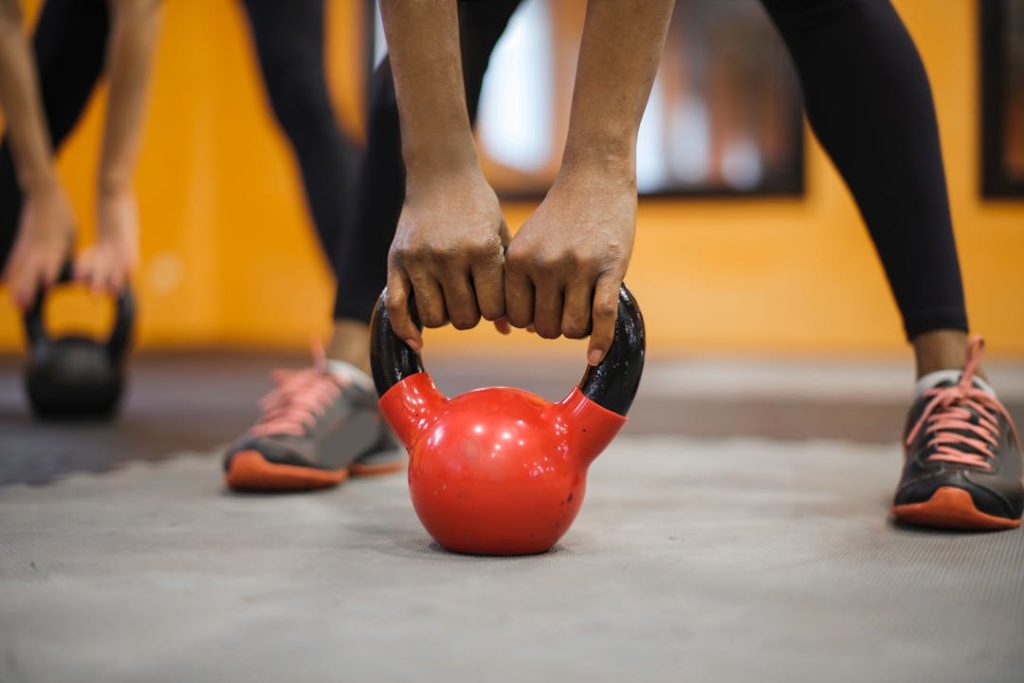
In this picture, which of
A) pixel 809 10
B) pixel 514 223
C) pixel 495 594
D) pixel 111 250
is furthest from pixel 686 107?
pixel 495 594

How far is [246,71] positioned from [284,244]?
99cm

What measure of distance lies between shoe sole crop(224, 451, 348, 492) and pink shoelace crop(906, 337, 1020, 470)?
2.51ft

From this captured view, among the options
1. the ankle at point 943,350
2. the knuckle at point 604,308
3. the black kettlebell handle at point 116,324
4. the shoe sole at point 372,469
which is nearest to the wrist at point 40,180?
the black kettlebell handle at point 116,324

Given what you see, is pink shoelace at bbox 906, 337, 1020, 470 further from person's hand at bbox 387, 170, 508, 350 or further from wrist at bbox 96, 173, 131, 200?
wrist at bbox 96, 173, 131, 200

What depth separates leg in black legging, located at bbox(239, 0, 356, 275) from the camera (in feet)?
6.43

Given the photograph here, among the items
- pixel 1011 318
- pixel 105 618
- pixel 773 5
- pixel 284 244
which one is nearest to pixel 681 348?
pixel 1011 318

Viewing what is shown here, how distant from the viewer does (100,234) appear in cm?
221

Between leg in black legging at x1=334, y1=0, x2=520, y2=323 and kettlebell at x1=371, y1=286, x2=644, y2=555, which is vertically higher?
leg in black legging at x1=334, y1=0, x2=520, y2=323

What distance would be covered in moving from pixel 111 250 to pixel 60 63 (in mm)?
461

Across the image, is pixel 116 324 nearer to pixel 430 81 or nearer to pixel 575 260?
pixel 430 81

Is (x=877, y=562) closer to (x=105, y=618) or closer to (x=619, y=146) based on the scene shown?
(x=619, y=146)

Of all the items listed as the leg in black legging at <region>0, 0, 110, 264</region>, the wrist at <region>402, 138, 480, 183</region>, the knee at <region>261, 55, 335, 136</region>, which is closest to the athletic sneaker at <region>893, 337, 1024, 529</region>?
the wrist at <region>402, 138, 480, 183</region>

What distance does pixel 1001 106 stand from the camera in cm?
458

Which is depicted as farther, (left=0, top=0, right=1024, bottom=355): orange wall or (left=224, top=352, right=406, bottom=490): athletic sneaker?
(left=0, top=0, right=1024, bottom=355): orange wall
